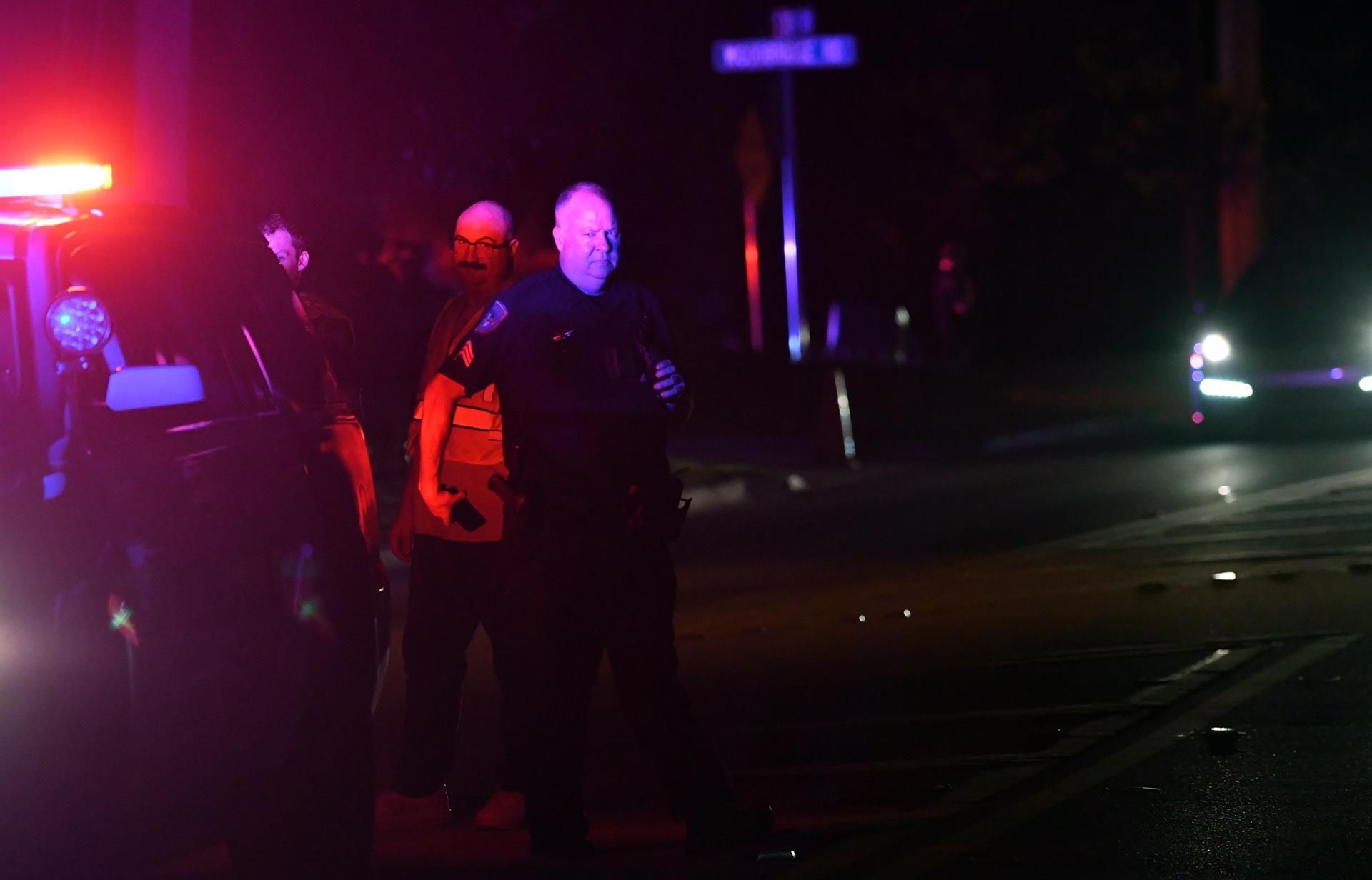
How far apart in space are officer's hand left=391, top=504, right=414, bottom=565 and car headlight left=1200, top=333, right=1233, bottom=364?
13920 mm

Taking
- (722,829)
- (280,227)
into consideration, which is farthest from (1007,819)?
(280,227)

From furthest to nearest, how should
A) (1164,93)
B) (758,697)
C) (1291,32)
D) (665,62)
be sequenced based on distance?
(1291,32)
(1164,93)
(665,62)
(758,697)

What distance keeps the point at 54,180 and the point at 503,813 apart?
7.57 ft

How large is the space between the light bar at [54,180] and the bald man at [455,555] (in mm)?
1262

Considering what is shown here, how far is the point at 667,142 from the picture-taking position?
21672mm

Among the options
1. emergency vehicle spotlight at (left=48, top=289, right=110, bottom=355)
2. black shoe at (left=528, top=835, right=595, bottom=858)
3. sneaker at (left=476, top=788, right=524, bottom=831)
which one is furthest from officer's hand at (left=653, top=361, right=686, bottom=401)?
emergency vehicle spotlight at (left=48, top=289, right=110, bottom=355)

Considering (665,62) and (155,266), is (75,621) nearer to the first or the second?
(155,266)

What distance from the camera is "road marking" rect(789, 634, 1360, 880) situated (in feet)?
20.9

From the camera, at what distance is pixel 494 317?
6469mm

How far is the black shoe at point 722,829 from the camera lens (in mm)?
6516

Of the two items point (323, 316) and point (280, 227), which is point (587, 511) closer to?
point (323, 316)

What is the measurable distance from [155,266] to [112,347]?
0.23 metres

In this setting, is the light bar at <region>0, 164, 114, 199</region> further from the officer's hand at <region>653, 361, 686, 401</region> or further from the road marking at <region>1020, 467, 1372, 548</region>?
the road marking at <region>1020, 467, 1372, 548</region>

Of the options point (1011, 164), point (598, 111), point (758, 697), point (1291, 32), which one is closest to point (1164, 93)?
point (1011, 164)
